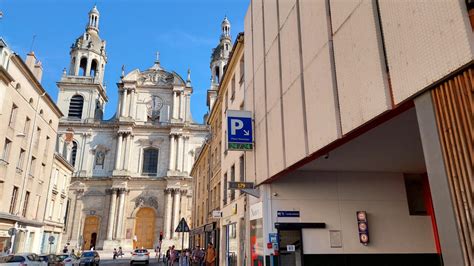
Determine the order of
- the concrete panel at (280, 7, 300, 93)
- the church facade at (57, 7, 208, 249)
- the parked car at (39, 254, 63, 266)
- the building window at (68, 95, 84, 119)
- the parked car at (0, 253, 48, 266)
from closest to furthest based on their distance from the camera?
the concrete panel at (280, 7, 300, 93) → the parked car at (0, 253, 48, 266) → the parked car at (39, 254, 63, 266) → the church facade at (57, 7, 208, 249) → the building window at (68, 95, 84, 119)

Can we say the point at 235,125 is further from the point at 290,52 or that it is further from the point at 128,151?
the point at 128,151

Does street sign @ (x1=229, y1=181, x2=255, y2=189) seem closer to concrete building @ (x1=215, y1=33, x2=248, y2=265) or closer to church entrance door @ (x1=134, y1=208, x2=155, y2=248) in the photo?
concrete building @ (x1=215, y1=33, x2=248, y2=265)

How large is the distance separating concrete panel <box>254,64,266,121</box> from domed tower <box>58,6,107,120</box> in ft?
154

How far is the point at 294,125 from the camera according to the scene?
30.2ft

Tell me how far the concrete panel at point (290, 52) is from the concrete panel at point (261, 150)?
8.45 feet

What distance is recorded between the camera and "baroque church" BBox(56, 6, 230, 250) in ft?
163

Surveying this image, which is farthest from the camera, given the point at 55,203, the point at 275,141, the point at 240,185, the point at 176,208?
the point at 176,208

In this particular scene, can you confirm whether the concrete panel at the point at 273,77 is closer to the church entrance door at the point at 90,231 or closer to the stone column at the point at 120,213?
the stone column at the point at 120,213

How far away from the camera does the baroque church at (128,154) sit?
1953 inches

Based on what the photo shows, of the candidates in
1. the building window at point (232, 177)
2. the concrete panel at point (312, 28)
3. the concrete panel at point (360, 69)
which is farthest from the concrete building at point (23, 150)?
the concrete panel at point (360, 69)

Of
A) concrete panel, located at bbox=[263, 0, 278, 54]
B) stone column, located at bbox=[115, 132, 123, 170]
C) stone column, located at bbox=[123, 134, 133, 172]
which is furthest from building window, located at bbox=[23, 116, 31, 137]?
stone column, located at bbox=[123, 134, 133, 172]

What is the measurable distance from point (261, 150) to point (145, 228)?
42.5 m

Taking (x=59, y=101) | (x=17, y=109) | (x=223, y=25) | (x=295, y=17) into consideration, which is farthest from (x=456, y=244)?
(x=223, y=25)

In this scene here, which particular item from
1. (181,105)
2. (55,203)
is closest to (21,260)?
(55,203)
